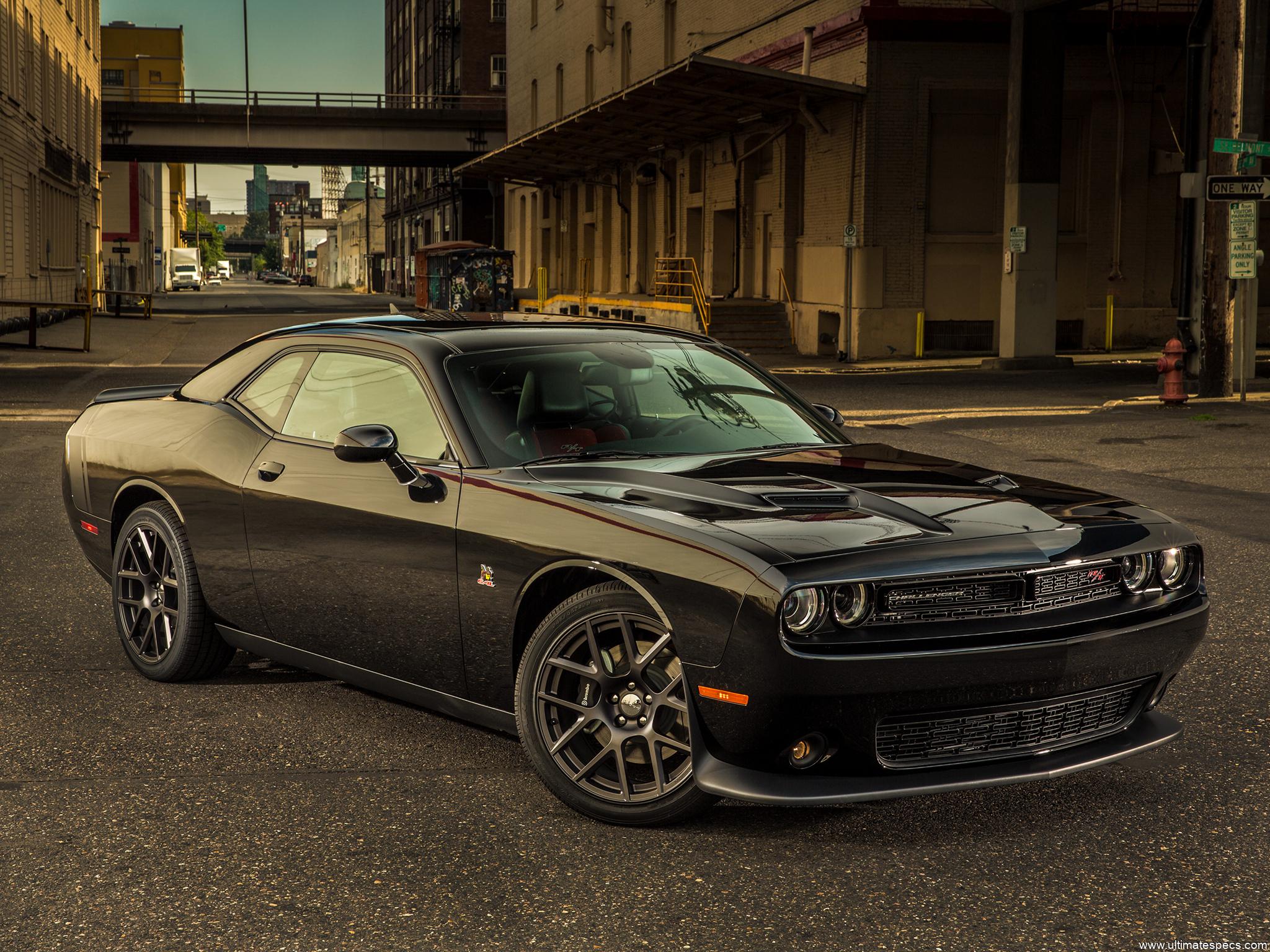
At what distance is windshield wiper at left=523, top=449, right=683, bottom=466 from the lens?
4.89 meters

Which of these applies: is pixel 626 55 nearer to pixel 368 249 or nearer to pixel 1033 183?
pixel 1033 183

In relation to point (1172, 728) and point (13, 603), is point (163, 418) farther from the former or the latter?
point (1172, 728)

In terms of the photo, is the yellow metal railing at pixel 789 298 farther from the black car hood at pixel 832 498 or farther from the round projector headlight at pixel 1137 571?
the round projector headlight at pixel 1137 571

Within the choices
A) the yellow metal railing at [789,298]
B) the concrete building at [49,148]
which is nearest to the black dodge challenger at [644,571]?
the yellow metal railing at [789,298]

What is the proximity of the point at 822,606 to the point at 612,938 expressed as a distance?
37.6 inches

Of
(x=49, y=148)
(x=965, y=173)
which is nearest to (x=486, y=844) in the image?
(x=965, y=173)

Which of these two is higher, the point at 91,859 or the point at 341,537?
the point at 341,537

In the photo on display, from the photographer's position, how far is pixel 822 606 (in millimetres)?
3836

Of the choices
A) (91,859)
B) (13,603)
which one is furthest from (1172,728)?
(13,603)

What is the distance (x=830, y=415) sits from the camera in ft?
19.8

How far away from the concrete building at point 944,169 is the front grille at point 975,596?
2530 centimetres

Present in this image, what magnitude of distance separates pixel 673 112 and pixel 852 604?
111 ft

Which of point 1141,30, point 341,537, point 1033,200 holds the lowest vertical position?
point 341,537

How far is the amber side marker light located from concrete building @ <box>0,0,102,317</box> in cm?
3429
